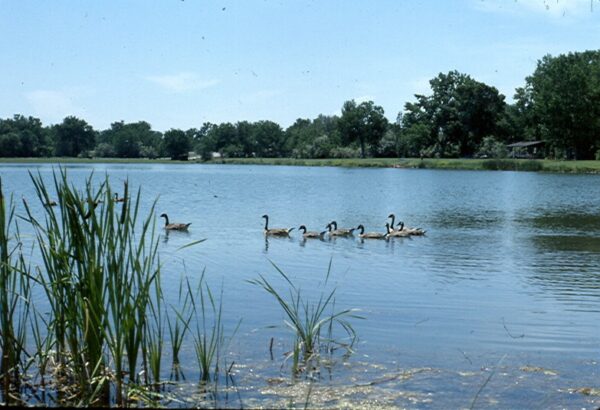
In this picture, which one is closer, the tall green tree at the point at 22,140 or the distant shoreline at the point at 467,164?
the distant shoreline at the point at 467,164

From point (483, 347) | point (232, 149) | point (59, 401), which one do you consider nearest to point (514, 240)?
point (483, 347)

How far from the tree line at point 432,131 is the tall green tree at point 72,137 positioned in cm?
15

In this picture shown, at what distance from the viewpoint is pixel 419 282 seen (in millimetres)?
13703

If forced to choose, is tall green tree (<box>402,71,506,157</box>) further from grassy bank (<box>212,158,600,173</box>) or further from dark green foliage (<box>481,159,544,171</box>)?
dark green foliage (<box>481,159,544,171</box>)

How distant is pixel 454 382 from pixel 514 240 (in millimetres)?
13883

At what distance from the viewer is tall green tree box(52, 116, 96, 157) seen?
117938 mm

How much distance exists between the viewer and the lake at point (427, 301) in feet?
23.8

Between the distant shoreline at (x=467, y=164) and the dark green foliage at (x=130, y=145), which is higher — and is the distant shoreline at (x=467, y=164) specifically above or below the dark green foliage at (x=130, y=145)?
below

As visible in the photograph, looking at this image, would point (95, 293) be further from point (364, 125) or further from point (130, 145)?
point (130, 145)

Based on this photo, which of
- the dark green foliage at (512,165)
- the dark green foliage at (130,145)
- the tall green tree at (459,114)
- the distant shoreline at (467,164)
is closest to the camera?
the distant shoreline at (467,164)

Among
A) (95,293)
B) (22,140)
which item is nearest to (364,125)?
(22,140)

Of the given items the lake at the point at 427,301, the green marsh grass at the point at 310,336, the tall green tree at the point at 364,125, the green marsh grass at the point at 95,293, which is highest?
the tall green tree at the point at 364,125

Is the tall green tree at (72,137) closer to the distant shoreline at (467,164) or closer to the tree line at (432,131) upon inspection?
the tree line at (432,131)

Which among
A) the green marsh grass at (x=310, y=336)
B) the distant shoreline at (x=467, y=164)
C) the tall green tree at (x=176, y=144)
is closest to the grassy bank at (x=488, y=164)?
the distant shoreline at (x=467, y=164)
